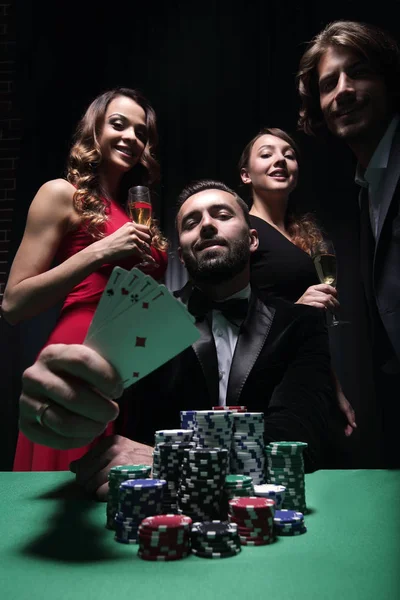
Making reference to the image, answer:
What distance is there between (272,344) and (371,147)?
95cm

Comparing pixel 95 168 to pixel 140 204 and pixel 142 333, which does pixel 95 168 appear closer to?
pixel 140 204

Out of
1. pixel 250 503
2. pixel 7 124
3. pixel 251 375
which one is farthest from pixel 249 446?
pixel 7 124

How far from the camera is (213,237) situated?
7.11 ft

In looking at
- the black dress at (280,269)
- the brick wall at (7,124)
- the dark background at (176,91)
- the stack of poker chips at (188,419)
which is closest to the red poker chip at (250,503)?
the stack of poker chips at (188,419)

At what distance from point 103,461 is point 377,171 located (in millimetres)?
1554

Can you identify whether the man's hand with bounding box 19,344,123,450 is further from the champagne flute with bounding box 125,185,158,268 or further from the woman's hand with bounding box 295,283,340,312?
the woman's hand with bounding box 295,283,340,312

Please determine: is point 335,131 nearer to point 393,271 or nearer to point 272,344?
point 393,271

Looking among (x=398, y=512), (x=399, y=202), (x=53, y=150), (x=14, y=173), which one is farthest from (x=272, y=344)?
(x=14, y=173)

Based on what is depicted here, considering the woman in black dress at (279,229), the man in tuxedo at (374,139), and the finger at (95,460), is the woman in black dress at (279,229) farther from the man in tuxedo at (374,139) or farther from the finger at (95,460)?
the finger at (95,460)

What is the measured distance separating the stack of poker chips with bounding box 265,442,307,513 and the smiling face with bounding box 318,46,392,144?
1538 millimetres

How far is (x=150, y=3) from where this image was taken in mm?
4262

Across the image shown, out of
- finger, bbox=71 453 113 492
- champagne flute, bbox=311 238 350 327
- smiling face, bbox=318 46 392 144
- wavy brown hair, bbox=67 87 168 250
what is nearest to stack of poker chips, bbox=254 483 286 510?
finger, bbox=71 453 113 492

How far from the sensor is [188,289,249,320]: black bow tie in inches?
83.4

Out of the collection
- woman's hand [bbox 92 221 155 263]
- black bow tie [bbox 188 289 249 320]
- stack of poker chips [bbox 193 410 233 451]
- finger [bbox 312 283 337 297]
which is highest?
woman's hand [bbox 92 221 155 263]
